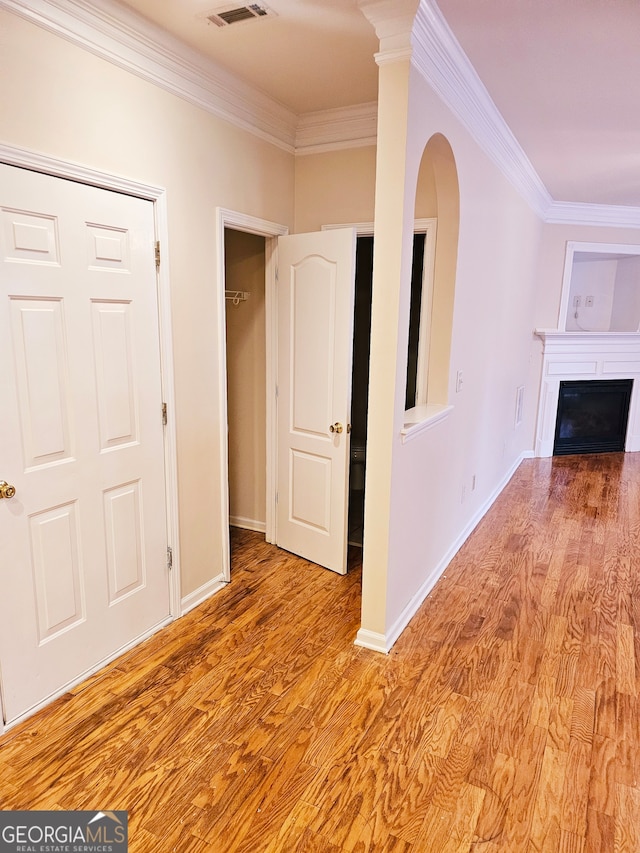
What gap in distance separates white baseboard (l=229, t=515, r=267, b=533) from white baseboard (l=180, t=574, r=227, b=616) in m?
0.78

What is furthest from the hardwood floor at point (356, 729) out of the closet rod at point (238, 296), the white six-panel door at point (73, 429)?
the closet rod at point (238, 296)

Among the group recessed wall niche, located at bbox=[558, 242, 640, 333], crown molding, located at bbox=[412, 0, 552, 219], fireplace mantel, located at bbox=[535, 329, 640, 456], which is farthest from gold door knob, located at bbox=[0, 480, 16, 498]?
recessed wall niche, located at bbox=[558, 242, 640, 333]

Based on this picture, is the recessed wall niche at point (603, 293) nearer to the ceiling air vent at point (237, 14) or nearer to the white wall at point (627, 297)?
the white wall at point (627, 297)

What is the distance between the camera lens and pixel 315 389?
324cm

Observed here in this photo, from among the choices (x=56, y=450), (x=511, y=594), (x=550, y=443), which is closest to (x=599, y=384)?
(x=550, y=443)

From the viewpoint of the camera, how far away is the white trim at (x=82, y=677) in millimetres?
2059

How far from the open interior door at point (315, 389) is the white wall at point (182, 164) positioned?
45 cm

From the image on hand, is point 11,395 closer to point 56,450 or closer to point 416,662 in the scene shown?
point 56,450

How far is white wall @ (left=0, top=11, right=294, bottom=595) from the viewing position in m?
1.89

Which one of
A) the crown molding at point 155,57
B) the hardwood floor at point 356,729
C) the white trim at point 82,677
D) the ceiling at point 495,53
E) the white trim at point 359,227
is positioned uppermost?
the ceiling at point 495,53

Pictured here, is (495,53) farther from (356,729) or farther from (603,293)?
(603,293)

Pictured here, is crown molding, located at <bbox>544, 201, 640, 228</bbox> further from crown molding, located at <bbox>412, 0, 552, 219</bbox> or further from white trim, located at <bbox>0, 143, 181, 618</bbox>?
white trim, located at <bbox>0, 143, 181, 618</bbox>

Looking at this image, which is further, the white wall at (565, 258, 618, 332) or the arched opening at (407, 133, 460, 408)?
the white wall at (565, 258, 618, 332)

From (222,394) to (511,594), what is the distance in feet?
6.54
